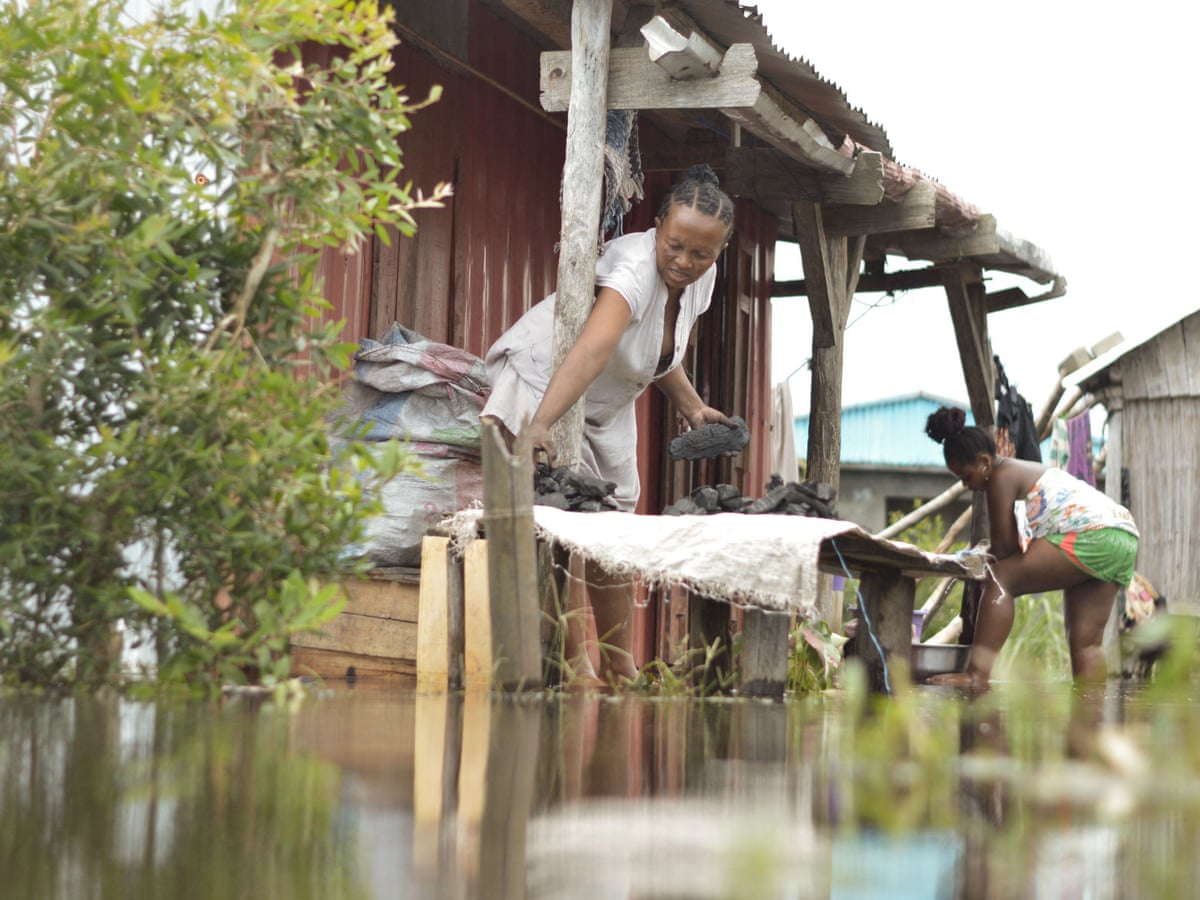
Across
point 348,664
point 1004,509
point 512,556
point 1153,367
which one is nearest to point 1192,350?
point 1153,367

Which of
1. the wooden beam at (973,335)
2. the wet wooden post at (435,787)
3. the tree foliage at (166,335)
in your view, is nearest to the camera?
the wet wooden post at (435,787)

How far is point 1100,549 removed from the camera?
7.50 metres

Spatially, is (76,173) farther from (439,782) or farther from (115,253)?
(439,782)

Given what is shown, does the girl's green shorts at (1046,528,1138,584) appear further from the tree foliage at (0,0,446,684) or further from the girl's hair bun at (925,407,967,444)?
the tree foliage at (0,0,446,684)

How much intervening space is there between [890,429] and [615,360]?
28997 mm

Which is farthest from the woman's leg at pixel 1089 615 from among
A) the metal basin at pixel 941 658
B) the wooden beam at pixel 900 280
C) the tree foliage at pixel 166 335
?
the tree foliage at pixel 166 335

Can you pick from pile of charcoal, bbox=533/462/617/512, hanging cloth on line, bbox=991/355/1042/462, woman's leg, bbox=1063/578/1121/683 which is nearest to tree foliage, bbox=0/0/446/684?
pile of charcoal, bbox=533/462/617/512

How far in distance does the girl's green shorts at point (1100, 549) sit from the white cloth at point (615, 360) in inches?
113

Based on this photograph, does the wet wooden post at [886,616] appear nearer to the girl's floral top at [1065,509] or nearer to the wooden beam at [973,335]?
the girl's floral top at [1065,509]

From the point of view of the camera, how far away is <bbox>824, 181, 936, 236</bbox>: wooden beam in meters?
7.85

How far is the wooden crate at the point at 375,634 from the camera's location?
505 cm

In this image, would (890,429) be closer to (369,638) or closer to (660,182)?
(660,182)

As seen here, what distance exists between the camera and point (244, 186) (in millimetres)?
2904

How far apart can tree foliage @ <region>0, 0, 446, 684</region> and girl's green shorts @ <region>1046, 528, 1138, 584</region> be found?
5522 millimetres
